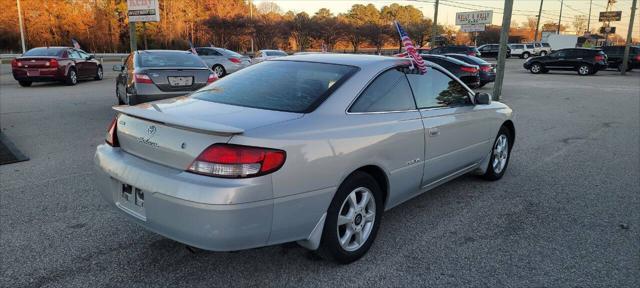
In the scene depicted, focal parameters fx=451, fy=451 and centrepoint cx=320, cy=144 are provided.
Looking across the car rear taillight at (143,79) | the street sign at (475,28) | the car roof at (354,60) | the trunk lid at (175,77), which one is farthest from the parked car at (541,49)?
the car roof at (354,60)

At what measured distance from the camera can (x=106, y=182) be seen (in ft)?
10.2

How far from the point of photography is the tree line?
46281 mm

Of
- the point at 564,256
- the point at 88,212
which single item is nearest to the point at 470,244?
the point at 564,256

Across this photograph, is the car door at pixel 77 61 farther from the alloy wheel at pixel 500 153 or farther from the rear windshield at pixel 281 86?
the alloy wheel at pixel 500 153

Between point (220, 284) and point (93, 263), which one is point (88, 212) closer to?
point (93, 263)

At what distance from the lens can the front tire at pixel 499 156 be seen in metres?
5.18

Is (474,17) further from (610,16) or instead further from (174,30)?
(174,30)

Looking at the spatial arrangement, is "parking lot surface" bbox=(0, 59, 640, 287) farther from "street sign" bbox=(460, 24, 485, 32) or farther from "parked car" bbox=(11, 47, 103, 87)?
"street sign" bbox=(460, 24, 485, 32)

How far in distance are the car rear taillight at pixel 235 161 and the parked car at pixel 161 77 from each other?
581 centimetres

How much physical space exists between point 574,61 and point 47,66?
87.9ft

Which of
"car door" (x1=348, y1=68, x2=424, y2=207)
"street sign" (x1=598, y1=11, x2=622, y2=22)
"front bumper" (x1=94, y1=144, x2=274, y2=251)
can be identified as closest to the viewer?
"front bumper" (x1=94, y1=144, x2=274, y2=251)

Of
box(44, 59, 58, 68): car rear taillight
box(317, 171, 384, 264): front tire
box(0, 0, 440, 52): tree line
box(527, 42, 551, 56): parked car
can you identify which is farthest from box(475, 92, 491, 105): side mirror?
box(527, 42, 551, 56): parked car

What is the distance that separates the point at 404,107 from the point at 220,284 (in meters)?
1.93

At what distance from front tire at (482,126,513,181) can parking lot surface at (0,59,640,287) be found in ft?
0.40
